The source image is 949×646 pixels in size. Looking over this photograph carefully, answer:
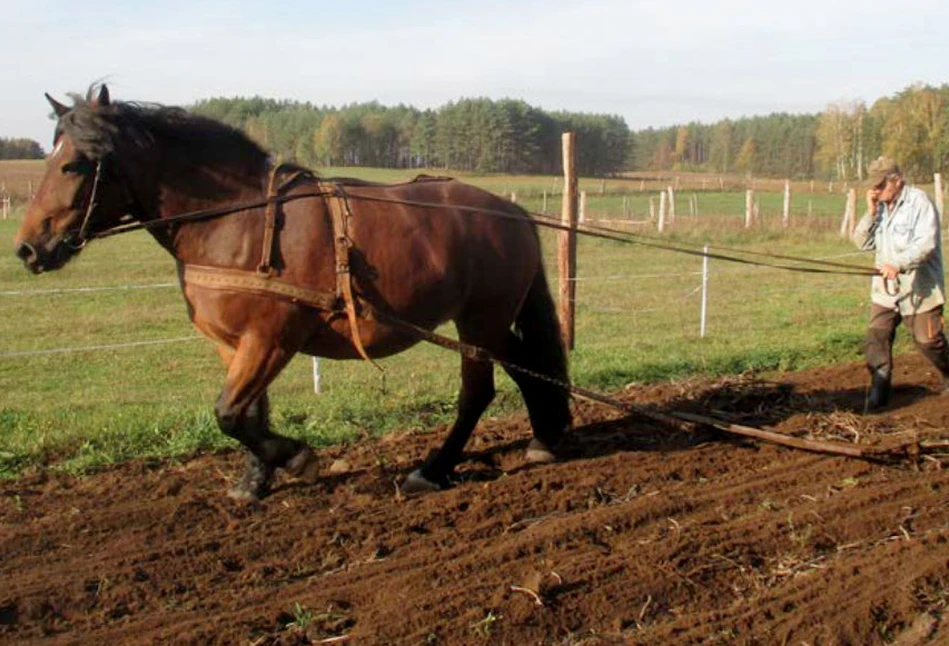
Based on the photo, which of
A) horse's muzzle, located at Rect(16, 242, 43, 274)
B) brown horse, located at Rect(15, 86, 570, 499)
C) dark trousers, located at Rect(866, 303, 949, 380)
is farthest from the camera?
dark trousers, located at Rect(866, 303, 949, 380)

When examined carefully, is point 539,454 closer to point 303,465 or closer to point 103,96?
point 303,465

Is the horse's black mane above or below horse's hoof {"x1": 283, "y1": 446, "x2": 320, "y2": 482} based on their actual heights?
above

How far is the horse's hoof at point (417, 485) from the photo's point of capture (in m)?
5.61

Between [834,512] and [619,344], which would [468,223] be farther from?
[619,344]

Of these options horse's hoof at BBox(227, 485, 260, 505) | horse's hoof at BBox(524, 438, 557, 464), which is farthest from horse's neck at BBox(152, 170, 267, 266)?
horse's hoof at BBox(524, 438, 557, 464)

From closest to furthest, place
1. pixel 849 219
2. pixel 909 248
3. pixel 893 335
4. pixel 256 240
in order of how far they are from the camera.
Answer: pixel 256 240 → pixel 909 248 → pixel 893 335 → pixel 849 219

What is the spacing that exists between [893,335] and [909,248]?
2.64ft

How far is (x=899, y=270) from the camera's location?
7199mm

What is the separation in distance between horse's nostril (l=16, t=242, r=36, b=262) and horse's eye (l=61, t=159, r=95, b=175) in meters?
0.41

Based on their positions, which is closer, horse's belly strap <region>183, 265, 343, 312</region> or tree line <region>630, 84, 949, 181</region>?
horse's belly strap <region>183, 265, 343, 312</region>

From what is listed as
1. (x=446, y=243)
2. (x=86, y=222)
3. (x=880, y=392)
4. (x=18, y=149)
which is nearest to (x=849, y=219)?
(x=880, y=392)

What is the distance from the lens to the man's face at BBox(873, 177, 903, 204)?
24.2ft

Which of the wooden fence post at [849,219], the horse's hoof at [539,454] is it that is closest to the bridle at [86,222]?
the horse's hoof at [539,454]

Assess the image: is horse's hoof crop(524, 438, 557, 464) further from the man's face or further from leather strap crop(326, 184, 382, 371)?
the man's face
